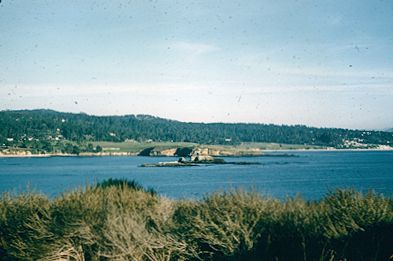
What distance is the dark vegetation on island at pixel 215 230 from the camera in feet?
38.2

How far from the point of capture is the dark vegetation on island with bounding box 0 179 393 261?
11641 mm

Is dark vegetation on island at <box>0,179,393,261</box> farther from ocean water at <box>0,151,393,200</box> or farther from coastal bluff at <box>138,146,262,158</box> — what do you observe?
coastal bluff at <box>138,146,262,158</box>

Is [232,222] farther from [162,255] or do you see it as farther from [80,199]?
[80,199]

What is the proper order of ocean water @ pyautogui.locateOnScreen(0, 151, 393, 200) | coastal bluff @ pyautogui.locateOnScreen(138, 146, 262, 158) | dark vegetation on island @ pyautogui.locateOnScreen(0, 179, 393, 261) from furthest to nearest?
coastal bluff @ pyautogui.locateOnScreen(138, 146, 262, 158) < ocean water @ pyautogui.locateOnScreen(0, 151, 393, 200) < dark vegetation on island @ pyautogui.locateOnScreen(0, 179, 393, 261)

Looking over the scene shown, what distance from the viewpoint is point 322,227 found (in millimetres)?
11945

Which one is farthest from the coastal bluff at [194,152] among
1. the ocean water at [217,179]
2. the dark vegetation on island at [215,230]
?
the dark vegetation on island at [215,230]

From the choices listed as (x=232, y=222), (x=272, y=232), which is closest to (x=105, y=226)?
(x=232, y=222)

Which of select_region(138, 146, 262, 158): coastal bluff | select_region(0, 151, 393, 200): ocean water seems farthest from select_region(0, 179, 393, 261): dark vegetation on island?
select_region(138, 146, 262, 158): coastal bluff

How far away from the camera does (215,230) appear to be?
12.6 m

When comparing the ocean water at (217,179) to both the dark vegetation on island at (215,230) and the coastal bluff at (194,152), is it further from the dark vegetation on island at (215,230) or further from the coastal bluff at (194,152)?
the coastal bluff at (194,152)

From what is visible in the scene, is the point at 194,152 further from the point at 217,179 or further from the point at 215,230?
the point at 215,230

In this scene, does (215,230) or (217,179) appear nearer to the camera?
(215,230)

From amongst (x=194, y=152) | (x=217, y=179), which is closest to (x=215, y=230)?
(x=217, y=179)

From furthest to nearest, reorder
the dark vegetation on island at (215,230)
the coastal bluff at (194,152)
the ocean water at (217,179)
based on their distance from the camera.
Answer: the coastal bluff at (194,152) < the ocean water at (217,179) < the dark vegetation on island at (215,230)
